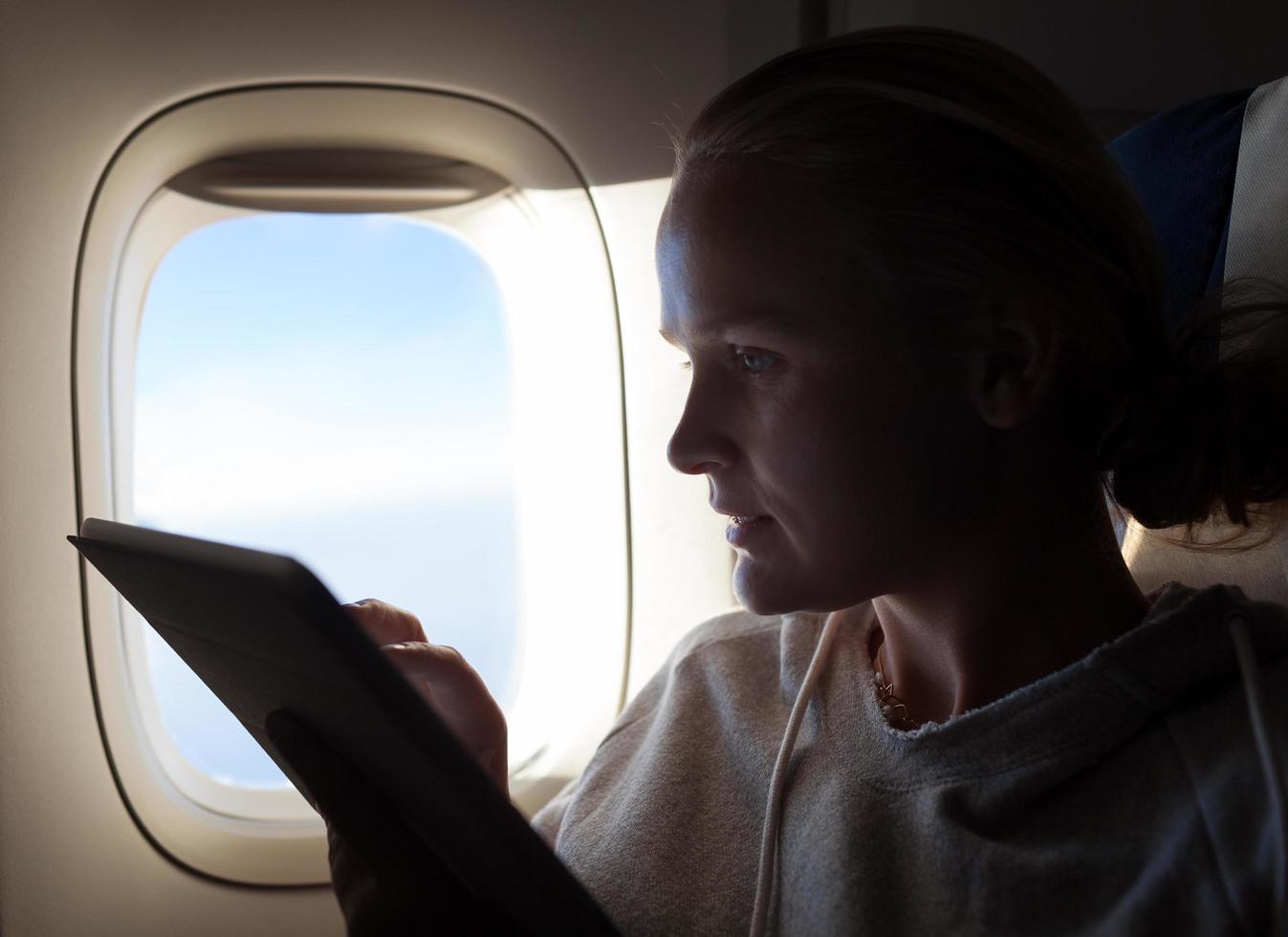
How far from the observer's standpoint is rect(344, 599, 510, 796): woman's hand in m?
0.96

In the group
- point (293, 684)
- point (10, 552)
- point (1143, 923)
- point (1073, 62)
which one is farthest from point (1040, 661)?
point (10, 552)

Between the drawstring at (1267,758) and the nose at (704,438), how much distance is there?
1.29 ft

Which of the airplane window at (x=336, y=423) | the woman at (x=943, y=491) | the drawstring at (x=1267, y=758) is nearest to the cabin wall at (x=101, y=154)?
the airplane window at (x=336, y=423)

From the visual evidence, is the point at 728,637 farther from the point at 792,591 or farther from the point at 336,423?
the point at 336,423

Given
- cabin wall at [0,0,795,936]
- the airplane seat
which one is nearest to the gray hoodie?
the airplane seat

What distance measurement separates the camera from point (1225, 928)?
64cm

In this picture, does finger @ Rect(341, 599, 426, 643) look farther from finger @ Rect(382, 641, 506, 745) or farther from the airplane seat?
the airplane seat

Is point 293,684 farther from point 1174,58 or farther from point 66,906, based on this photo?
point 1174,58

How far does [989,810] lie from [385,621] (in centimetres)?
55

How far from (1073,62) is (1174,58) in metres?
0.12

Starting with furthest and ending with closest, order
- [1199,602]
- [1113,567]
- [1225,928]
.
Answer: [1113,567]
[1199,602]
[1225,928]

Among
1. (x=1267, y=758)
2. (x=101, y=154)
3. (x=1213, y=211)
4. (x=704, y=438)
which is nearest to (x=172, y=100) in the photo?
(x=101, y=154)

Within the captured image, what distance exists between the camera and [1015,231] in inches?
31.4

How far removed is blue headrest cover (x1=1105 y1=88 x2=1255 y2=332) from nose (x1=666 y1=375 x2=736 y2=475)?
1.43ft
